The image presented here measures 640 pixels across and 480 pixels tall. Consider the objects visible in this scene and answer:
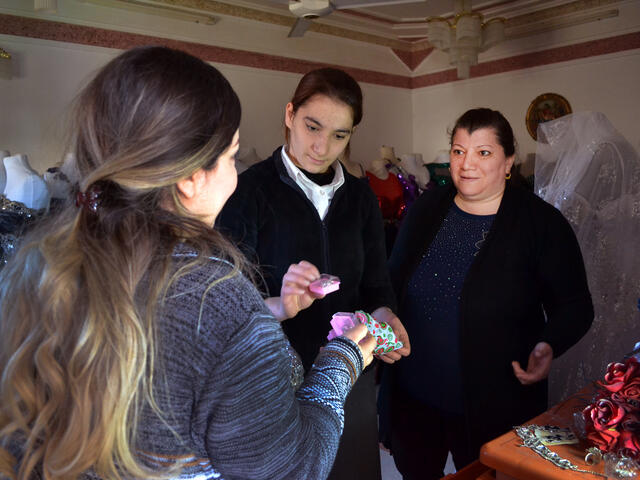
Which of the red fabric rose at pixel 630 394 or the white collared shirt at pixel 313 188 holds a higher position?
the white collared shirt at pixel 313 188

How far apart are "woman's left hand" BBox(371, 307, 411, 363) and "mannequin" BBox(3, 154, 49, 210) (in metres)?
2.29

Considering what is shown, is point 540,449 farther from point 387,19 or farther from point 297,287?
point 387,19

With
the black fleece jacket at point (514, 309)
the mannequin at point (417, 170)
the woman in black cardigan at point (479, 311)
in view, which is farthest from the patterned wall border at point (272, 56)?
the black fleece jacket at point (514, 309)

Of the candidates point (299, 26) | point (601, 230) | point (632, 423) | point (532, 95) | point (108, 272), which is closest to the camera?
point (108, 272)

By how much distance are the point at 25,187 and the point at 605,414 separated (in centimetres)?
310

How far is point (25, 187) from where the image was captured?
3199 millimetres

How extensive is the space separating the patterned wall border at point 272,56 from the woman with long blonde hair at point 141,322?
17.0ft

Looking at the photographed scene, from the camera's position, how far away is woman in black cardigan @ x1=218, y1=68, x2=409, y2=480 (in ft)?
5.56

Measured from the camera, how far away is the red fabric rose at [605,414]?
130 centimetres

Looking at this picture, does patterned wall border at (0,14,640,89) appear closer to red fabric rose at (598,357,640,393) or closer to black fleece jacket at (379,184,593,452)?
black fleece jacket at (379,184,593,452)

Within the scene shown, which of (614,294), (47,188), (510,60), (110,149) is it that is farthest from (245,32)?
(110,149)

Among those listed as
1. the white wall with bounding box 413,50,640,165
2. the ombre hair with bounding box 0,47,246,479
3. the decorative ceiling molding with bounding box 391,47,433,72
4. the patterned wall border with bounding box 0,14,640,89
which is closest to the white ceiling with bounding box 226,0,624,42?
the patterned wall border with bounding box 0,14,640,89

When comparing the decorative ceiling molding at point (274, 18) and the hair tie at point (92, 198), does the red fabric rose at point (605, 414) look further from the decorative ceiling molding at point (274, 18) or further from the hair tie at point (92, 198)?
the decorative ceiling molding at point (274, 18)

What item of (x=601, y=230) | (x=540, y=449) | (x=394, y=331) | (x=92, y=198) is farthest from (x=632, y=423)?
(x=601, y=230)
